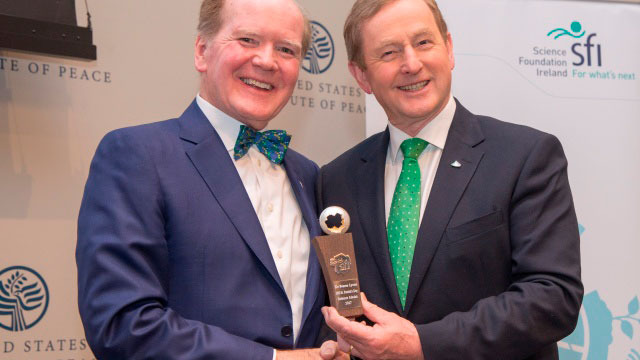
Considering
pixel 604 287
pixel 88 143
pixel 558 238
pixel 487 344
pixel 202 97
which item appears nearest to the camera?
pixel 487 344

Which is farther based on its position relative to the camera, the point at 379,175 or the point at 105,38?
the point at 105,38

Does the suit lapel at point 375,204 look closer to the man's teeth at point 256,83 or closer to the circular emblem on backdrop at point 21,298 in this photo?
the man's teeth at point 256,83

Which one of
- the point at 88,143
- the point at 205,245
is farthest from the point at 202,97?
the point at 88,143

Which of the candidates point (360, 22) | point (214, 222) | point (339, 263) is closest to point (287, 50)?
point (360, 22)

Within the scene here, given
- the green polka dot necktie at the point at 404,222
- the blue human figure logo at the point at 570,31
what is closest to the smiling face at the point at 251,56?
the green polka dot necktie at the point at 404,222

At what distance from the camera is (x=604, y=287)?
13.1ft

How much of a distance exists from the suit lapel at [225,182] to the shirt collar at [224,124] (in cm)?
5

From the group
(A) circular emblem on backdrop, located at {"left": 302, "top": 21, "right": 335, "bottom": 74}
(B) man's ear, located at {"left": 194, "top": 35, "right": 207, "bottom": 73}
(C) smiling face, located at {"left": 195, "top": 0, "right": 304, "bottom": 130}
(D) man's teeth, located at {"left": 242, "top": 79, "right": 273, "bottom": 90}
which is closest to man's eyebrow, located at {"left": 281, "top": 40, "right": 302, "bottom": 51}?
(C) smiling face, located at {"left": 195, "top": 0, "right": 304, "bottom": 130}

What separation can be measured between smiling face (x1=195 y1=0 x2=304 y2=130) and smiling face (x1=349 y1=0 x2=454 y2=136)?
1.28 feet

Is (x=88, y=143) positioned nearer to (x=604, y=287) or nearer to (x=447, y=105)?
(x=447, y=105)

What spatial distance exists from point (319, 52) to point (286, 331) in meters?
3.06

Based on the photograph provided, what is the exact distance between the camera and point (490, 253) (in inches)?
101

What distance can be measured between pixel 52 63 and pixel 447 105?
256 cm

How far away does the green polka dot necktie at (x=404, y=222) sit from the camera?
265 centimetres
